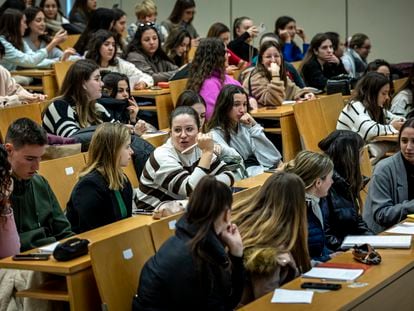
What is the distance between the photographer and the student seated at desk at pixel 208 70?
7.51m

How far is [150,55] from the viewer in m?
8.77

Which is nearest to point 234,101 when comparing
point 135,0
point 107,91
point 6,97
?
point 107,91

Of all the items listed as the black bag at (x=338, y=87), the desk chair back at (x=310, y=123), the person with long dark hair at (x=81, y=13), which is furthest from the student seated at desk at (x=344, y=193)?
the person with long dark hair at (x=81, y=13)

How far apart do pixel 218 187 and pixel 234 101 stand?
10.1ft

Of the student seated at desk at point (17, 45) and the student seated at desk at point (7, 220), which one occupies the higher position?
the student seated at desk at point (17, 45)

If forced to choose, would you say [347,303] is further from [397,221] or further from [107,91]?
[107,91]

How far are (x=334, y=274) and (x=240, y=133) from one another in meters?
2.81

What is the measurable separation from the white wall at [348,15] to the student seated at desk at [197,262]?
859 cm

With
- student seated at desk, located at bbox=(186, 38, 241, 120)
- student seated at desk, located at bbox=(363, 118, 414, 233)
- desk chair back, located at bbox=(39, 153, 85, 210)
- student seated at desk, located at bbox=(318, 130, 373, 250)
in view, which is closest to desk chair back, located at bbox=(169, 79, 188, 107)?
student seated at desk, located at bbox=(186, 38, 241, 120)

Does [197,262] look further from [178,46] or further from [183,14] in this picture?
[183,14]

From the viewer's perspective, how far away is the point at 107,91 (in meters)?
7.05

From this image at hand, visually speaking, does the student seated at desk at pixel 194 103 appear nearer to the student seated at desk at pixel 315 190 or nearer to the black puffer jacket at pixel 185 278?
the student seated at desk at pixel 315 190

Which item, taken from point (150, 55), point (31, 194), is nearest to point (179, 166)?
point (31, 194)

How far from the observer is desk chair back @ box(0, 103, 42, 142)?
621 cm
